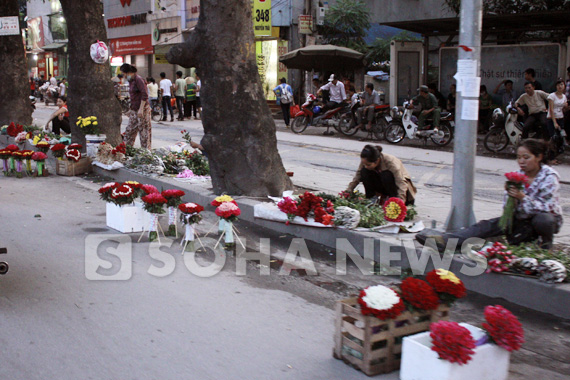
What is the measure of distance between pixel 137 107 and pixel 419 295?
10166mm

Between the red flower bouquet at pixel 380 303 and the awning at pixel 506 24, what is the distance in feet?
42.5

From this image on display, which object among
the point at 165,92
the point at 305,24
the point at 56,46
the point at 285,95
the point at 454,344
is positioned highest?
the point at 56,46

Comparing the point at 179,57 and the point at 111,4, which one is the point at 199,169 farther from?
the point at 111,4

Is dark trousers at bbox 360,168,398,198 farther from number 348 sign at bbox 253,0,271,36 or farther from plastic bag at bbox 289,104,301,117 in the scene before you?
number 348 sign at bbox 253,0,271,36

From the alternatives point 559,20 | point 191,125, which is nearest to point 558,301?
point 559,20

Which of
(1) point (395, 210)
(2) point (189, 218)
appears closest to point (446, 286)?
(1) point (395, 210)

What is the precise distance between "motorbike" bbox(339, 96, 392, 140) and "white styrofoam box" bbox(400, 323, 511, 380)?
13950mm

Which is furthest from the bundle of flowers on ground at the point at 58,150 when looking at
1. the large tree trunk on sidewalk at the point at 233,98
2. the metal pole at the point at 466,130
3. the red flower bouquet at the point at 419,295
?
the red flower bouquet at the point at 419,295

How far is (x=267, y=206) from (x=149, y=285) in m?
2.61

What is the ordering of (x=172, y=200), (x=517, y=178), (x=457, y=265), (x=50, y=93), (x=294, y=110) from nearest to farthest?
(x=517, y=178), (x=457, y=265), (x=172, y=200), (x=294, y=110), (x=50, y=93)

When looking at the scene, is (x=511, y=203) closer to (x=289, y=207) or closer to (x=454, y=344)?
(x=454, y=344)

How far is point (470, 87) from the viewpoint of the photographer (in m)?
5.96

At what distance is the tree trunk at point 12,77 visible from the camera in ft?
56.1

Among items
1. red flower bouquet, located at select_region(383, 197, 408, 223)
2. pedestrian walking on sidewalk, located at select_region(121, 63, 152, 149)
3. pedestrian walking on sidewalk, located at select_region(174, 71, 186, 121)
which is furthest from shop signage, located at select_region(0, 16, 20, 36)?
red flower bouquet, located at select_region(383, 197, 408, 223)
